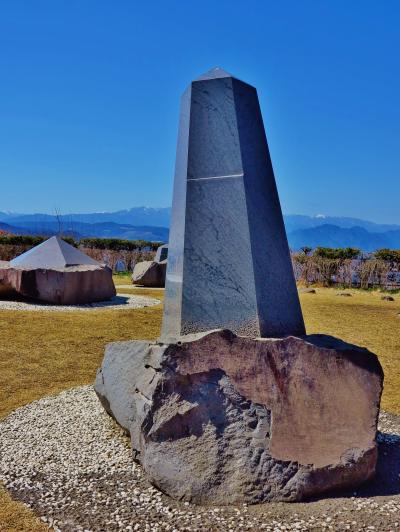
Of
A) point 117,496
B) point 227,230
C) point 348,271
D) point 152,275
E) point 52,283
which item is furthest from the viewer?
point 348,271

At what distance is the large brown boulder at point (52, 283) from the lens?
11812mm

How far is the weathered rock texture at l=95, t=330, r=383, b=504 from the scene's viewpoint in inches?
133

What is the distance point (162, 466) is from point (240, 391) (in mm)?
761

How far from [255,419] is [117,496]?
1.09 m

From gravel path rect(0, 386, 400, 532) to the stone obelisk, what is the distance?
3.77ft

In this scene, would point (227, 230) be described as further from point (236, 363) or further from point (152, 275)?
point (152, 275)

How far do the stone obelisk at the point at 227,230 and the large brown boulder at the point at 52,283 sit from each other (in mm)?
8234

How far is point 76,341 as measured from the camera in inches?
335

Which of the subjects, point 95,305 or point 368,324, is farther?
point 95,305

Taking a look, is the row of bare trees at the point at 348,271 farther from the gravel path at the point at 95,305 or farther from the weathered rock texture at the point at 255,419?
the weathered rock texture at the point at 255,419

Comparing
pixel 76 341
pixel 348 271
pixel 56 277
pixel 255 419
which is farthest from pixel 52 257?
pixel 348 271

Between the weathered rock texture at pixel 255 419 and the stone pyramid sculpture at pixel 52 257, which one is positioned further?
the stone pyramid sculpture at pixel 52 257

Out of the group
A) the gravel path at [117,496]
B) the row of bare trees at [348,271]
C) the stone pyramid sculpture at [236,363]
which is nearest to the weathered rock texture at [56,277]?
the gravel path at [117,496]

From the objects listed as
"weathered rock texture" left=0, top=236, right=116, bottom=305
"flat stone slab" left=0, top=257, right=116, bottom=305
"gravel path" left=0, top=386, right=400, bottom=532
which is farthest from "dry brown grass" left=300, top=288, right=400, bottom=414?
"flat stone slab" left=0, top=257, right=116, bottom=305
